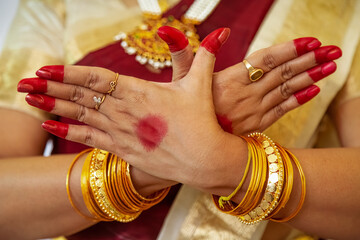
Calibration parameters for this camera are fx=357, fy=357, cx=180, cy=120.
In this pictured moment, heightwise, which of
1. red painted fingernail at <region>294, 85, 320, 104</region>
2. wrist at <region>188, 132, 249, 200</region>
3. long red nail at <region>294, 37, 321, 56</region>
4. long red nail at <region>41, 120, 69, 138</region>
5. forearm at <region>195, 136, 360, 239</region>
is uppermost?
long red nail at <region>294, 37, 321, 56</region>

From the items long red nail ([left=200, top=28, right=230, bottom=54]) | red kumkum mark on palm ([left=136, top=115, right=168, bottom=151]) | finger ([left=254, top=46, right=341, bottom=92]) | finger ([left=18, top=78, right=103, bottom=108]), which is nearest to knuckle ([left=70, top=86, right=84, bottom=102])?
finger ([left=18, top=78, right=103, bottom=108])

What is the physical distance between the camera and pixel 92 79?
0.65m

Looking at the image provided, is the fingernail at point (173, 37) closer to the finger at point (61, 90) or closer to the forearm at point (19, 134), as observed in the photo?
the finger at point (61, 90)

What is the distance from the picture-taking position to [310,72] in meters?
0.70

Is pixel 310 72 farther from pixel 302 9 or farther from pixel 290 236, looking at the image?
pixel 290 236

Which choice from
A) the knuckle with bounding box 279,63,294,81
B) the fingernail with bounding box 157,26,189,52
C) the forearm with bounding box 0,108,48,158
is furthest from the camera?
the forearm with bounding box 0,108,48,158

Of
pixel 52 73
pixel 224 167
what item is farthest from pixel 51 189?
pixel 224 167

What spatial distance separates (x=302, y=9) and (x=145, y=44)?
0.42 m

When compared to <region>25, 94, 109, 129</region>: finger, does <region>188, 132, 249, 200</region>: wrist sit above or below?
below

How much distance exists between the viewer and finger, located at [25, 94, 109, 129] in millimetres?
643

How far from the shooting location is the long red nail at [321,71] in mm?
681

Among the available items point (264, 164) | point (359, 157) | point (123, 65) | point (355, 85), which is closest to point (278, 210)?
point (264, 164)

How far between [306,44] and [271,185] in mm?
271

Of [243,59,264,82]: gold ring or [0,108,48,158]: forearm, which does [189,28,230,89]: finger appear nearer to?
[243,59,264,82]: gold ring
